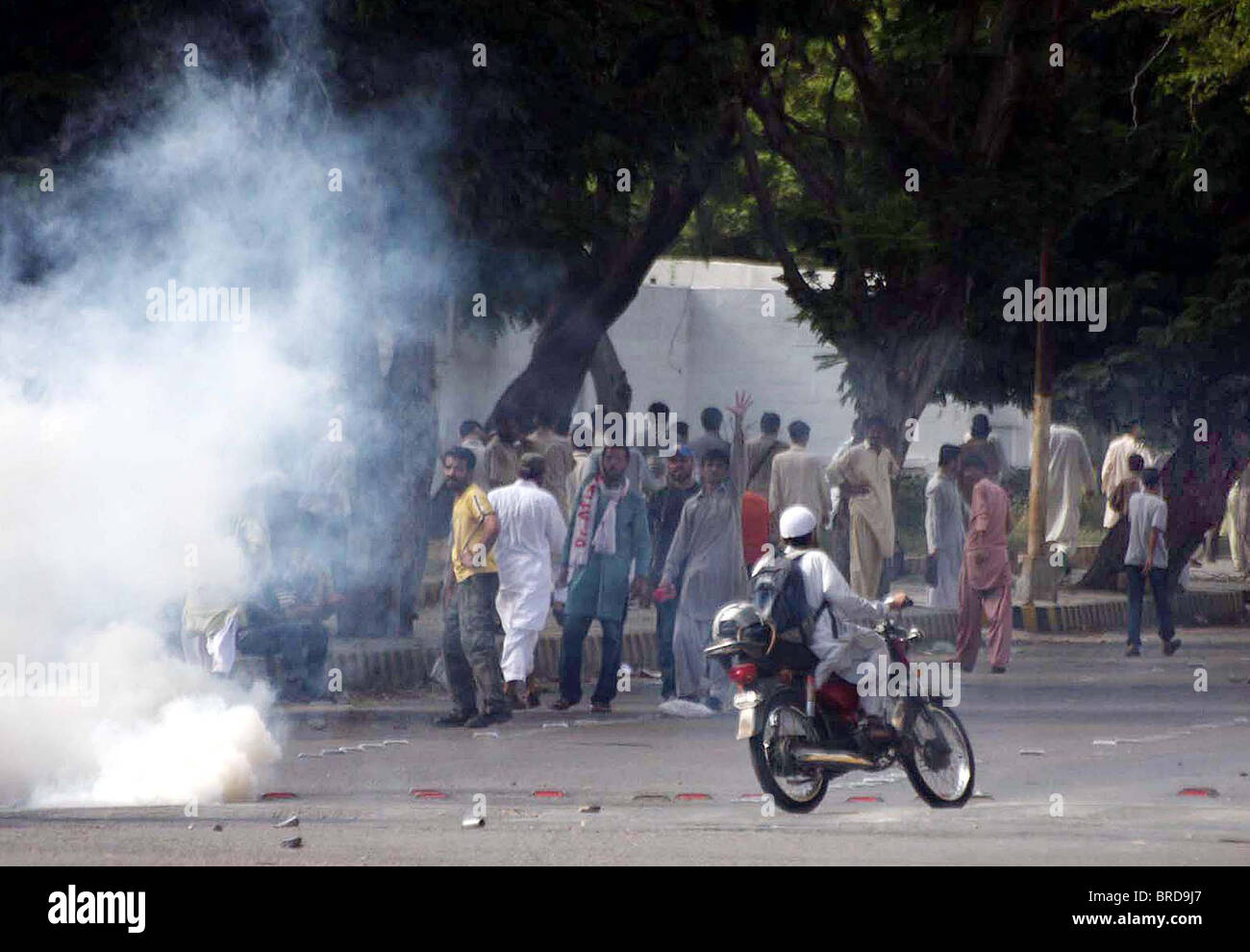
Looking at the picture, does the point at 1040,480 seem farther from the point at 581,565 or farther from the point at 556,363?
the point at 581,565

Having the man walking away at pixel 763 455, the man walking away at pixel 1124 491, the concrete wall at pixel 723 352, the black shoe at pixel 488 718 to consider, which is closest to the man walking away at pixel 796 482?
the man walking away at pixel 763 455

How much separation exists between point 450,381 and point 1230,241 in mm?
16950

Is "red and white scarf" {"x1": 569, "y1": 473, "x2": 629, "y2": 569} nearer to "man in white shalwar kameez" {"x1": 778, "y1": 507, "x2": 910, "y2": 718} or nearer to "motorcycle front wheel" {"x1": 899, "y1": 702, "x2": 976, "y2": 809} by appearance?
"man in white shalwar kameez" {"x1": 778, "y1": 507, "x2": 910, "y2": 718}

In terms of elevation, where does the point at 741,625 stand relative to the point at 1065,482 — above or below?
below

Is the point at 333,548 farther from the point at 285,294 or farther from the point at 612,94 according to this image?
the point at 612,94

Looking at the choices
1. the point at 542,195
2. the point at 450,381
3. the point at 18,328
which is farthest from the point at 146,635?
the point at 450,381

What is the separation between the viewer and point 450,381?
35.1 metres

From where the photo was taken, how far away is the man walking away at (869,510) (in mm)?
17703

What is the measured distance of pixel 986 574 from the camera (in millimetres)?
16000

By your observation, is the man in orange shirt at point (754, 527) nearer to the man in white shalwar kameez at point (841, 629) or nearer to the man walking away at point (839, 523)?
the man walking away at point (839, 523)

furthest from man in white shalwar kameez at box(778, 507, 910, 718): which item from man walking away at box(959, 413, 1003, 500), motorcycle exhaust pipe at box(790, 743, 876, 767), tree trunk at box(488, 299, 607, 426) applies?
tree trunk at box(488, 299, 607, 426)

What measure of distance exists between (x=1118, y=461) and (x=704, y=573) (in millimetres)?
9455

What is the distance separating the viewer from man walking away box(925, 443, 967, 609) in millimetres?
18047

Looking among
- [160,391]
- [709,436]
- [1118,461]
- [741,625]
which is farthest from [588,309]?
[741,625]
